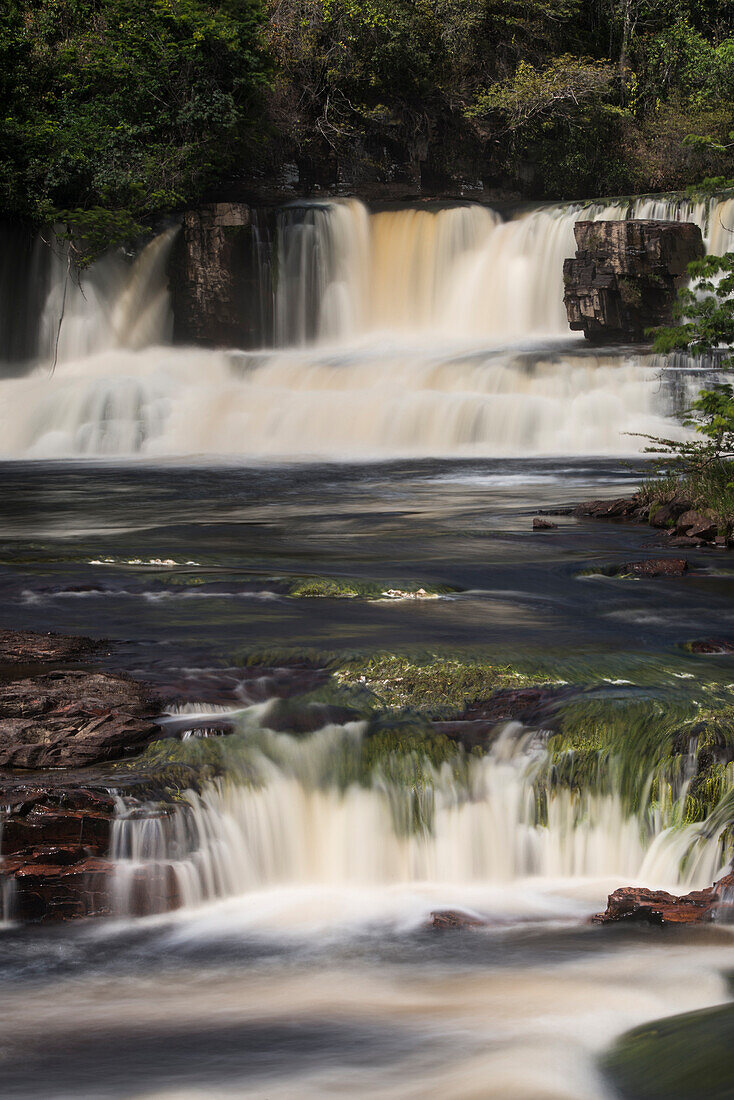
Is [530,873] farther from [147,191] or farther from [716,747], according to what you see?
[147,191]

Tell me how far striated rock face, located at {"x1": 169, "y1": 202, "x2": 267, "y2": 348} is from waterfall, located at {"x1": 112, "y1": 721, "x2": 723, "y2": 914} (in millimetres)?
25597

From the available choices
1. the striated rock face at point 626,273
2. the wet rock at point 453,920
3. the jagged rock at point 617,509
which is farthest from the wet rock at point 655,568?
the striated rock face at point 626,273

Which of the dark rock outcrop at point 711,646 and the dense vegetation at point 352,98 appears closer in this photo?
the dark rock outcrop at point 711,646

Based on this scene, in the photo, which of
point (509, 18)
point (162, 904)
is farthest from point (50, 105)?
point (162, 904)

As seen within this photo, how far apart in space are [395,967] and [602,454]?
17.3 metres

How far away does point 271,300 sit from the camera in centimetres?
3014

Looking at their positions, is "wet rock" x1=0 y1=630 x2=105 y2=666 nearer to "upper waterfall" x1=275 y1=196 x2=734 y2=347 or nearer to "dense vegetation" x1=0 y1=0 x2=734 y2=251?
"upper waterfall" x1=275 y1=196 x2=734 y2=347

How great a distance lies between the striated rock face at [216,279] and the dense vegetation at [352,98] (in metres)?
1.22

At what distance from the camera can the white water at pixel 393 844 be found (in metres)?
4.65

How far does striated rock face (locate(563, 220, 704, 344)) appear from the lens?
2508 cm

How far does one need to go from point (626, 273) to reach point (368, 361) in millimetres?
5833

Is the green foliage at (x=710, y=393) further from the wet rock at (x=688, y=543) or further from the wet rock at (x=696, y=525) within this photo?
the wet rock at (x=688, y=543)

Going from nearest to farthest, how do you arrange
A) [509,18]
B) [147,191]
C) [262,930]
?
[262,930]
[147,191]
[509,18]

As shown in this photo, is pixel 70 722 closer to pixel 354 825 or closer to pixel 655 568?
pixel 354 825
